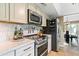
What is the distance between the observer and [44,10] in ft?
8.18

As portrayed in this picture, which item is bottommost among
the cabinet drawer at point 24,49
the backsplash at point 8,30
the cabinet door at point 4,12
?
the cabinet drawer at point 24,49

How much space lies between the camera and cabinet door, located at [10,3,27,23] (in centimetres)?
171

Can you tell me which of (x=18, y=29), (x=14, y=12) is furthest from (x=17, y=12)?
(x=18, y=29)

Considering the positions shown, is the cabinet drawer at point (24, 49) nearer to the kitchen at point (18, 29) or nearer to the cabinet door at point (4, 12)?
the kitchen at point (18, 29)

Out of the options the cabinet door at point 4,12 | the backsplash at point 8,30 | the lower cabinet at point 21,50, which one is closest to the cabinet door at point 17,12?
the cabinet door at point 4,12

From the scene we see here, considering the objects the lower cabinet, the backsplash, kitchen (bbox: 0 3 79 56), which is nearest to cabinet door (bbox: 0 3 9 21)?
kitchen (bbox: 0 3 79 56)

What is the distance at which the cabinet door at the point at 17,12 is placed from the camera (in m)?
1.71

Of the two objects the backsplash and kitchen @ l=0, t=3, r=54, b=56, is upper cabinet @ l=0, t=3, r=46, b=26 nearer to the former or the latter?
kitchen @ l=0, t=3, r=54, b=56

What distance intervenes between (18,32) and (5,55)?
1.02 metres

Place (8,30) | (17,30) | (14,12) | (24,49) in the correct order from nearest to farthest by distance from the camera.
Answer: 1. (24,49)
2. (14,12)
3. (8,30)
4. (17,30)

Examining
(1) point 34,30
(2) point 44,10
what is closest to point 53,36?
(1) point 34,30

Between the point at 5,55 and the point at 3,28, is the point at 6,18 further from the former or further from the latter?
the point at 5,55

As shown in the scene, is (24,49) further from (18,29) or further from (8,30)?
(18,29)

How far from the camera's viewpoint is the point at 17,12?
6.15 feet
